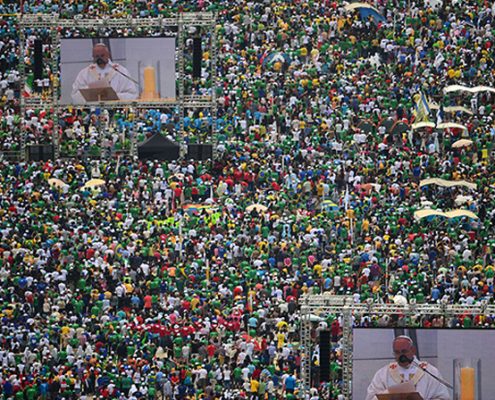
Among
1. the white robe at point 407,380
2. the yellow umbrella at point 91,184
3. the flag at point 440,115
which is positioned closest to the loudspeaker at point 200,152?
the yellow umbrella at point 91,184

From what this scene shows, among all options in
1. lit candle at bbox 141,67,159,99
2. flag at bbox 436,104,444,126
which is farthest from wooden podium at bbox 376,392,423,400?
lit candle at bbox 141,67,159,99

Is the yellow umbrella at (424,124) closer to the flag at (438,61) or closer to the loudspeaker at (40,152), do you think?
the flag at (438,61)

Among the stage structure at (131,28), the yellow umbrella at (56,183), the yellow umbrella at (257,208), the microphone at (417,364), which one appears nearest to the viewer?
the microphone at (417,364)

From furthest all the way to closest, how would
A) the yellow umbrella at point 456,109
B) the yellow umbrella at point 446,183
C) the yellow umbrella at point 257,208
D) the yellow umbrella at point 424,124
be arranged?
the yellow umbrella at point 456,109, the yellow umbrella at point 424,124, the yellow umbrella at point 446,183, the yellow umbrella at point 257,208

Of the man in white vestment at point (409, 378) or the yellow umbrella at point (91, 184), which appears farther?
the yellow umbrella at point (91, 184)

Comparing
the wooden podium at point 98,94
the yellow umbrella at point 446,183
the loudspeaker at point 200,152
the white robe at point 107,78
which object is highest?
the white robe at point 107,78

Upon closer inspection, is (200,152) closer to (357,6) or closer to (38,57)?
(38,57)

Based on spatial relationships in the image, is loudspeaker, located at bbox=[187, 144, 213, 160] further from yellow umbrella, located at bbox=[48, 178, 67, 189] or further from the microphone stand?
the microphone stand
